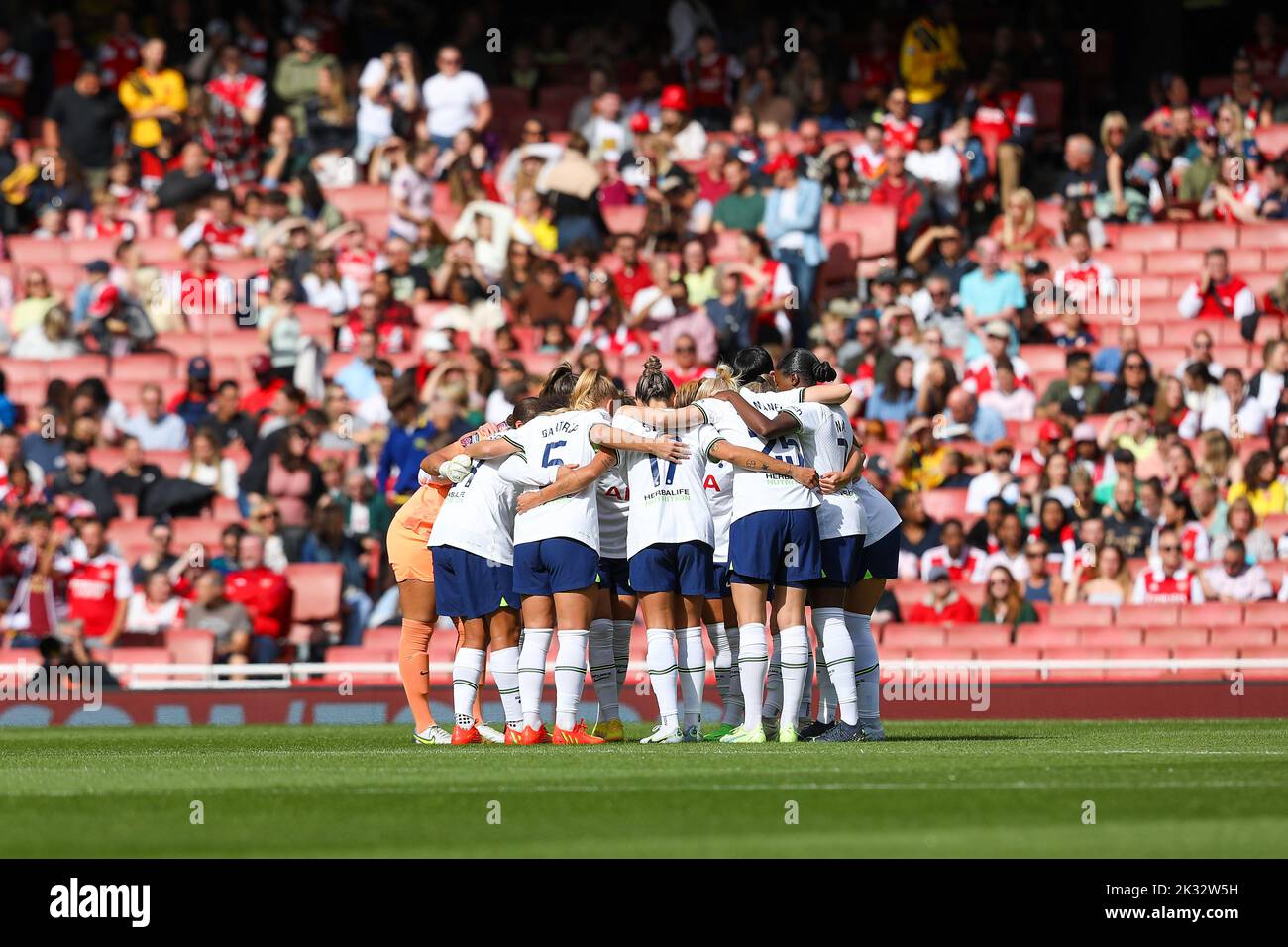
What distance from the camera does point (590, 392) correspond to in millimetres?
12609

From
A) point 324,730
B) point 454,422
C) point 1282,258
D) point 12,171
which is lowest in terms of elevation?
point 324,730

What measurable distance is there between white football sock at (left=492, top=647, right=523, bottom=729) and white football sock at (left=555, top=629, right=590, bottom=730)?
1.50 ft

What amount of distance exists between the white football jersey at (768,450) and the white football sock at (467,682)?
1903 mm

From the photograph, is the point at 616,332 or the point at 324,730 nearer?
the point at 324,730

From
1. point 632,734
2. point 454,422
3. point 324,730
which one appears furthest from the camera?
point 454,422

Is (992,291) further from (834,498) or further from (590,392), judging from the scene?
(590,392)

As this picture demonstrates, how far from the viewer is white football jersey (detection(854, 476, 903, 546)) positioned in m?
12.6

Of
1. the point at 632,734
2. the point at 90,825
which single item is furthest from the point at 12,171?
the point at 90,825

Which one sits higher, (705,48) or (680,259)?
(705,48)

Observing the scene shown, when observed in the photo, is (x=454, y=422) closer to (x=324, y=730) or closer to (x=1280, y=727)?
(x=324, y=730)

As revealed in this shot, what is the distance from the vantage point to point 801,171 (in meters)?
23.0

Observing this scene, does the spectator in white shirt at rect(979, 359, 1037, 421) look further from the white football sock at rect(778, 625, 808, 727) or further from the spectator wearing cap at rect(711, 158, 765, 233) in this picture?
the white football sock at rect(778, 625, 808, 727)

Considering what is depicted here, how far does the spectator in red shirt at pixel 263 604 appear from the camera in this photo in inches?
736
